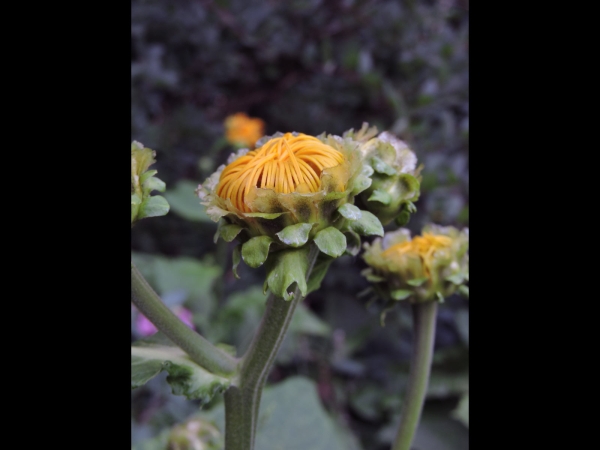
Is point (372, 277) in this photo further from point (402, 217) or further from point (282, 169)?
point (282, 169)

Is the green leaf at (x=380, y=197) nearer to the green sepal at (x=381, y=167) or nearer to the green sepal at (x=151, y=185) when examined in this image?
the green sepal at (x=381, y=167)

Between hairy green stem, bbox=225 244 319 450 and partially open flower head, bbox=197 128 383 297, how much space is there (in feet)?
0.33

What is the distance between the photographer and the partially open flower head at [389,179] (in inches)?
31.7

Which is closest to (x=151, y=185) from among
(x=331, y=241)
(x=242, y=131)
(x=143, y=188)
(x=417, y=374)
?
Answer: (x=143, y=188)

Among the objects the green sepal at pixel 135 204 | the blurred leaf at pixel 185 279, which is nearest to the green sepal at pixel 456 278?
the green sepal at pixel 135 204

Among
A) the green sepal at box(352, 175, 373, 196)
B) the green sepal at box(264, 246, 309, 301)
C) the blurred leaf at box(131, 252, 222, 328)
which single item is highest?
the blurred leaf at box(131, 252, 222, 328)

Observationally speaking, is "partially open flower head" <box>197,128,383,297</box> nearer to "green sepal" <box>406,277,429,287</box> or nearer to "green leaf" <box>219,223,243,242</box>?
"green leaf" <box>219,223,243,242</box>

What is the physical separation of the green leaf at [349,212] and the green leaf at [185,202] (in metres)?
1.98

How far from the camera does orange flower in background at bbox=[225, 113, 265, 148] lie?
2.89m

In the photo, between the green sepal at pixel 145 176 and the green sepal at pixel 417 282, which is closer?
the green sepal at pixel 145 176

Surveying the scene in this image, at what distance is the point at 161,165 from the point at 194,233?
0.46 metres

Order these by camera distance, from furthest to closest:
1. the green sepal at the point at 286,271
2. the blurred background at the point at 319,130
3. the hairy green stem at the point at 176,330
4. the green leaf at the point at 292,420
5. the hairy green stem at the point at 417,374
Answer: the blurred background at the point at 319,130 → the green leaf at the point at 292,420 → the hairy green stem at the point at 417,374 → the hairy green stem at the point at 176,330 → the green sepal at the point at 286,271

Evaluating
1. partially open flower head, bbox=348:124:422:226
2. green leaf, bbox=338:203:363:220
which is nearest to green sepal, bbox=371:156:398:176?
partially open flower head, bbox=348:124:422:226

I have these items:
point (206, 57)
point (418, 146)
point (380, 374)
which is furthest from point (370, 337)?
point (206, 57)
